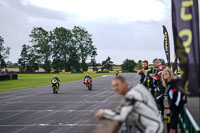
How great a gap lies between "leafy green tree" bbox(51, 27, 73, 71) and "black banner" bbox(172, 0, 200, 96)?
98.0 meters

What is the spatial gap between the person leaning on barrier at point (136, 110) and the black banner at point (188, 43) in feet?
2.45

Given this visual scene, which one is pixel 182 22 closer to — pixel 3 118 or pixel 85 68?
pixel 3 118

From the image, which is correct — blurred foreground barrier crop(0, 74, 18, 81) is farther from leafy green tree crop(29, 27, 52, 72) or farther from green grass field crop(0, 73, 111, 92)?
leafy green tree crop(29, 27, 52, 72)

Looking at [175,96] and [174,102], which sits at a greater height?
[175,96]

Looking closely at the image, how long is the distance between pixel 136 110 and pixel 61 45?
10090 cm

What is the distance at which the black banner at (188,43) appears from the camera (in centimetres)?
385

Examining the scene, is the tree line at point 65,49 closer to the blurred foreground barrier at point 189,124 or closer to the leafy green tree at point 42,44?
the leafy green tree at point 42,44

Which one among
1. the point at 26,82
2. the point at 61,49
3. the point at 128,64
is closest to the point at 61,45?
the point at 61,49

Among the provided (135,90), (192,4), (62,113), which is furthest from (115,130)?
(62,113)

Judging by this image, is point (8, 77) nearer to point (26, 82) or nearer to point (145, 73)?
point (26, 82)

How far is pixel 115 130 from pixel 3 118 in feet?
29.8

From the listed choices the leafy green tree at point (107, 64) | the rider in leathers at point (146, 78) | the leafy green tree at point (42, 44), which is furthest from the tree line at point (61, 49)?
the rider in leathers at point (146, 78)

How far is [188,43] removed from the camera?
4.15m

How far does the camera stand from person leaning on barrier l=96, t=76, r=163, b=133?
327 cm
